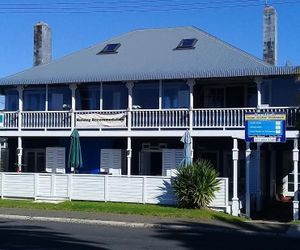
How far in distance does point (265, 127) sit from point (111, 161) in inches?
378

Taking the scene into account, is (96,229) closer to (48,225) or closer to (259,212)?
(48,225)

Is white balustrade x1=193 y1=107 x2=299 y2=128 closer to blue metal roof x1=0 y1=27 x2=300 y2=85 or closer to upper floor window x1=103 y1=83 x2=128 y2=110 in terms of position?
blue metal roof x1=0 y1=27 x2=300 y2=85

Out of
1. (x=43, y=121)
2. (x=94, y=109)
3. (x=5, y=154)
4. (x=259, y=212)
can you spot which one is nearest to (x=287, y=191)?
(x=259, y=212)

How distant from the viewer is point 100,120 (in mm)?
26969

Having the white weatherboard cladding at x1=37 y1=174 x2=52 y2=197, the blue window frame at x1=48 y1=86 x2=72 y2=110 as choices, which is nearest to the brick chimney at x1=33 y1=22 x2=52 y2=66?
the blue window frame at x1=48 y1=86 x2=72 y2=110

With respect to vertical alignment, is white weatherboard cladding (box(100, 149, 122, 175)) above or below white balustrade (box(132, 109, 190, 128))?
below

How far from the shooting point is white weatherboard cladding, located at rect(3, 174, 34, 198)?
79.4 feet

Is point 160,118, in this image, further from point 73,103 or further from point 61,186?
point 61,186

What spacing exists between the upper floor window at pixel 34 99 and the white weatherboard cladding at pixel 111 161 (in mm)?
4134

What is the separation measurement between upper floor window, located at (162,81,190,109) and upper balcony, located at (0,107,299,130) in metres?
1.14

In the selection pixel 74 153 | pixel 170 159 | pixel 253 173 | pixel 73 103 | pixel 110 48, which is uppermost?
pixel 110 48

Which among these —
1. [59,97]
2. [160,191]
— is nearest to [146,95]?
[59,97]

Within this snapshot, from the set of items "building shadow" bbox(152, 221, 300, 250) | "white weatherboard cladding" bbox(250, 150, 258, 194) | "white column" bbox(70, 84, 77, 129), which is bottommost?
"building shadow" bbox(152, 221, 300, 250)

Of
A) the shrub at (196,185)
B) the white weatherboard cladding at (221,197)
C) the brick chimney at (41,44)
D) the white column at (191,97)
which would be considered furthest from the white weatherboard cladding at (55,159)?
the white weatherboard cladding at (221,197)
